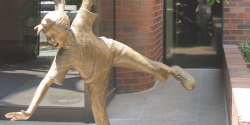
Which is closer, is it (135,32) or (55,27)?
(55,27)

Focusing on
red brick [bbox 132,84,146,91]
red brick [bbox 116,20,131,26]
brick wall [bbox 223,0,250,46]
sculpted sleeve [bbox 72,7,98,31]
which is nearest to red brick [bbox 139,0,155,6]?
red brick [bbox 116,20,131,26]

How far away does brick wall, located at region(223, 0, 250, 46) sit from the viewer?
8523mm

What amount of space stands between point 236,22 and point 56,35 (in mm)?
6825

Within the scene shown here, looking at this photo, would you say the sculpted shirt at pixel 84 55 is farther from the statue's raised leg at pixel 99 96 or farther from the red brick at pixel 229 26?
the red brick at pixel 229 26

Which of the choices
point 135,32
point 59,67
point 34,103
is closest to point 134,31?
point 135,32

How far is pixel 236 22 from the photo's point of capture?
28.2ft

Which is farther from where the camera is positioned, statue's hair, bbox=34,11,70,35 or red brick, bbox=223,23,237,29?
red brick, bbox=223,23,237,29

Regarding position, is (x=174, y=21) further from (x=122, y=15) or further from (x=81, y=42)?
(x=81, y=42)

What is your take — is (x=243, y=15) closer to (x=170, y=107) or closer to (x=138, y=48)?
(x=138, y=48)

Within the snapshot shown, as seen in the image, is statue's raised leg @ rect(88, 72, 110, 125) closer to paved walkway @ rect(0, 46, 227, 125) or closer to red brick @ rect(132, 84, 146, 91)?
→ paved walkway @ rect(0, 46, 227, 125)

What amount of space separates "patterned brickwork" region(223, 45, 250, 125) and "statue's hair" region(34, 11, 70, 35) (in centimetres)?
164

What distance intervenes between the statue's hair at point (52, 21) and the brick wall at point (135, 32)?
4122mm

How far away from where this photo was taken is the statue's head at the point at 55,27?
103 inches

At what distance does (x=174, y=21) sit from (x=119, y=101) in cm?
351
